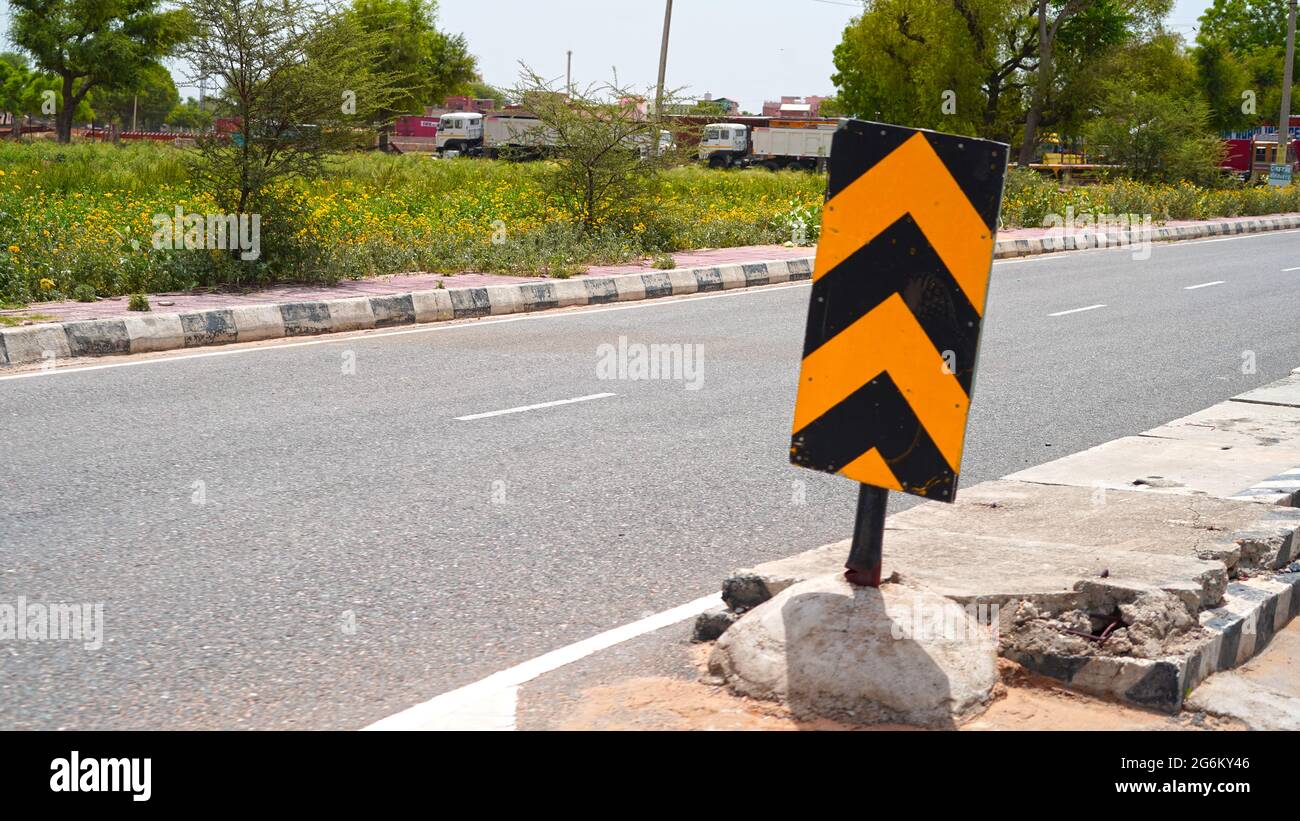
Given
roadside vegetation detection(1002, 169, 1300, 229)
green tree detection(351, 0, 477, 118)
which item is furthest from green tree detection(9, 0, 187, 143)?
roadside vegetation detection(1002, 169, 1300, 229)

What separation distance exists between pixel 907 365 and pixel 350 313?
903 cm

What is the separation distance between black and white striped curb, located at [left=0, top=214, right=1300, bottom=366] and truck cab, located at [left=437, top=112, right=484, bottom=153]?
5578 cm

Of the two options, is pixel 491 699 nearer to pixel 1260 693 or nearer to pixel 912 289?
pixel 912 289

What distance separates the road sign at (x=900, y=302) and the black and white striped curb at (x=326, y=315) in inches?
296

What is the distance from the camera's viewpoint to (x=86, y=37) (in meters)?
60.6

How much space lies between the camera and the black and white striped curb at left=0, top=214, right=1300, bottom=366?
999 centimetres

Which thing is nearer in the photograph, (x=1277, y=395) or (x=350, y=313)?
(x=1277, y=395)

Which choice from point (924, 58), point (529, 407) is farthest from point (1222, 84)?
point (529, 407)

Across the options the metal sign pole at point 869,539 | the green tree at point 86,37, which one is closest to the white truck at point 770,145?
the green tree at point 86,37

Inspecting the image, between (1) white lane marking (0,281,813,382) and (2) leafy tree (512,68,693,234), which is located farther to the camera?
(2) leafy tree (512,68,693,234)

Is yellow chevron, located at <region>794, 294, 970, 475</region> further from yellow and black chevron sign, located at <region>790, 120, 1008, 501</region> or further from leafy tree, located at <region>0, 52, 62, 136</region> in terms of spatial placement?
leafy tree, located at <region>0, 52, 62, 136</region>

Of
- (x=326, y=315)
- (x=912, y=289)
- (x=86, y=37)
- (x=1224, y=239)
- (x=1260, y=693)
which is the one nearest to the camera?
(x=912, y=289)

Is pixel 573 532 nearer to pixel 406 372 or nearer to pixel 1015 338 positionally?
pixel 406 372

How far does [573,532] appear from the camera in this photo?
5570 millimetres
